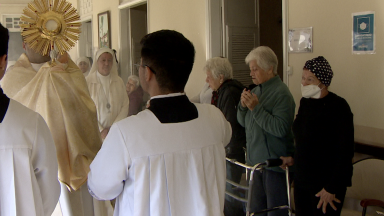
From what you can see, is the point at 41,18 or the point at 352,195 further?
the point at 352,195

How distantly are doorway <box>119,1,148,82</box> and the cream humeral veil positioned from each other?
15.9ft

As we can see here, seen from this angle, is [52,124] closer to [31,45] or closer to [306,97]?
[31,45]

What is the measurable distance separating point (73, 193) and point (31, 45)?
888 millimetres

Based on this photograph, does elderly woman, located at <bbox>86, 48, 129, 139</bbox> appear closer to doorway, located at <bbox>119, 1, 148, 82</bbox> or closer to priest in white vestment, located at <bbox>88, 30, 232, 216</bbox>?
priest in white vestment, located at <bbox>88, 30, 232, 216</bbox>

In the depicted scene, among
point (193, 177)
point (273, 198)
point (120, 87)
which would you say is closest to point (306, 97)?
point (273, 198)

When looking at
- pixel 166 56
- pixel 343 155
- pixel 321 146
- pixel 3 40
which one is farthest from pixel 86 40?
pixel 166 56

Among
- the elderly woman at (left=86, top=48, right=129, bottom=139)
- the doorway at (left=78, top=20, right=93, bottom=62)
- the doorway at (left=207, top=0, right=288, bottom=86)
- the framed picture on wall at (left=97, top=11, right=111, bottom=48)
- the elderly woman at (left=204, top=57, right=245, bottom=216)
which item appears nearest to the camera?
the elderly woman at (left=204, top=57, right=245, bottom=216)

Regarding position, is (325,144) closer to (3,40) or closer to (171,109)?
(171,109)

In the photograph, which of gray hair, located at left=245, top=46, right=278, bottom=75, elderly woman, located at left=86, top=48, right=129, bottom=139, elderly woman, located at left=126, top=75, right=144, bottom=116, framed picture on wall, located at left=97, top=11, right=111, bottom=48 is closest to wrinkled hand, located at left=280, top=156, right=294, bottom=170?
gray hair, located at left=245, top=46, right=278, bottom=75

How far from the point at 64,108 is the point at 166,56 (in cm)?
98

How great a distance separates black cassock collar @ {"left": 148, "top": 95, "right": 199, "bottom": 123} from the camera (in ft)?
4.50

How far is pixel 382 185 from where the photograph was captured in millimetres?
2730

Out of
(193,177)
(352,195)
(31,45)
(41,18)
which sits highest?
(41,18)

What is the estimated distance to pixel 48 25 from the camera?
2.10 meters
